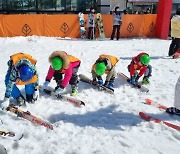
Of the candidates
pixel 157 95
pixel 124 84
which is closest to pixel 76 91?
pixel 124 84

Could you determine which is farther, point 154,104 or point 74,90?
point 74,90

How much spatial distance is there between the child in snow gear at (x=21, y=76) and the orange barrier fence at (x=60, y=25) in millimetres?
9006

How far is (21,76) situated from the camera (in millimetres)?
3910

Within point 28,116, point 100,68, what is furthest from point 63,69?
point 28,116

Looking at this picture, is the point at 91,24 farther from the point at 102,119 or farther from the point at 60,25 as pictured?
the point at 102,119

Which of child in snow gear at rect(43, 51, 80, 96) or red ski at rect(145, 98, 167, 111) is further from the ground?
child in snow gear at rect(43, 51, 80, 96)

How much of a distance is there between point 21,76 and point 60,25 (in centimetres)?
1032

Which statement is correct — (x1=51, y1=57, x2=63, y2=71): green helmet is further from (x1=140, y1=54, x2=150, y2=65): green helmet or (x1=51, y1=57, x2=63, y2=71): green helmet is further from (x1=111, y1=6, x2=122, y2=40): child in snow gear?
(x1=111, y1=6, x2=122, y2=40): child in snow gear

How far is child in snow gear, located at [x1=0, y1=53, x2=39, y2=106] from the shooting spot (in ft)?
12.9

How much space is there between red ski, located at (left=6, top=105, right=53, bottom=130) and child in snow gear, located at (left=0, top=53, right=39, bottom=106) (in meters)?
0.16

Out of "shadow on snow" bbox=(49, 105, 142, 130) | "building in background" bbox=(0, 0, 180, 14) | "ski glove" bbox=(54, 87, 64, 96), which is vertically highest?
"building in background" bbox=(0, 0, 180, 14)

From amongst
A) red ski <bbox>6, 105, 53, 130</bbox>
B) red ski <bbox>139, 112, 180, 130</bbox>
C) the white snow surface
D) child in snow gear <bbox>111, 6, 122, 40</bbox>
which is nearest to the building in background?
child in snow gear <bbox>111, 6, 122, 40</bbox>

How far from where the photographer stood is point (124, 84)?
20.3ft

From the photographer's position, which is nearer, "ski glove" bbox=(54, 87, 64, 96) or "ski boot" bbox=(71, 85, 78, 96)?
"ski glove" bbox=(54, 87, 64, 96)
